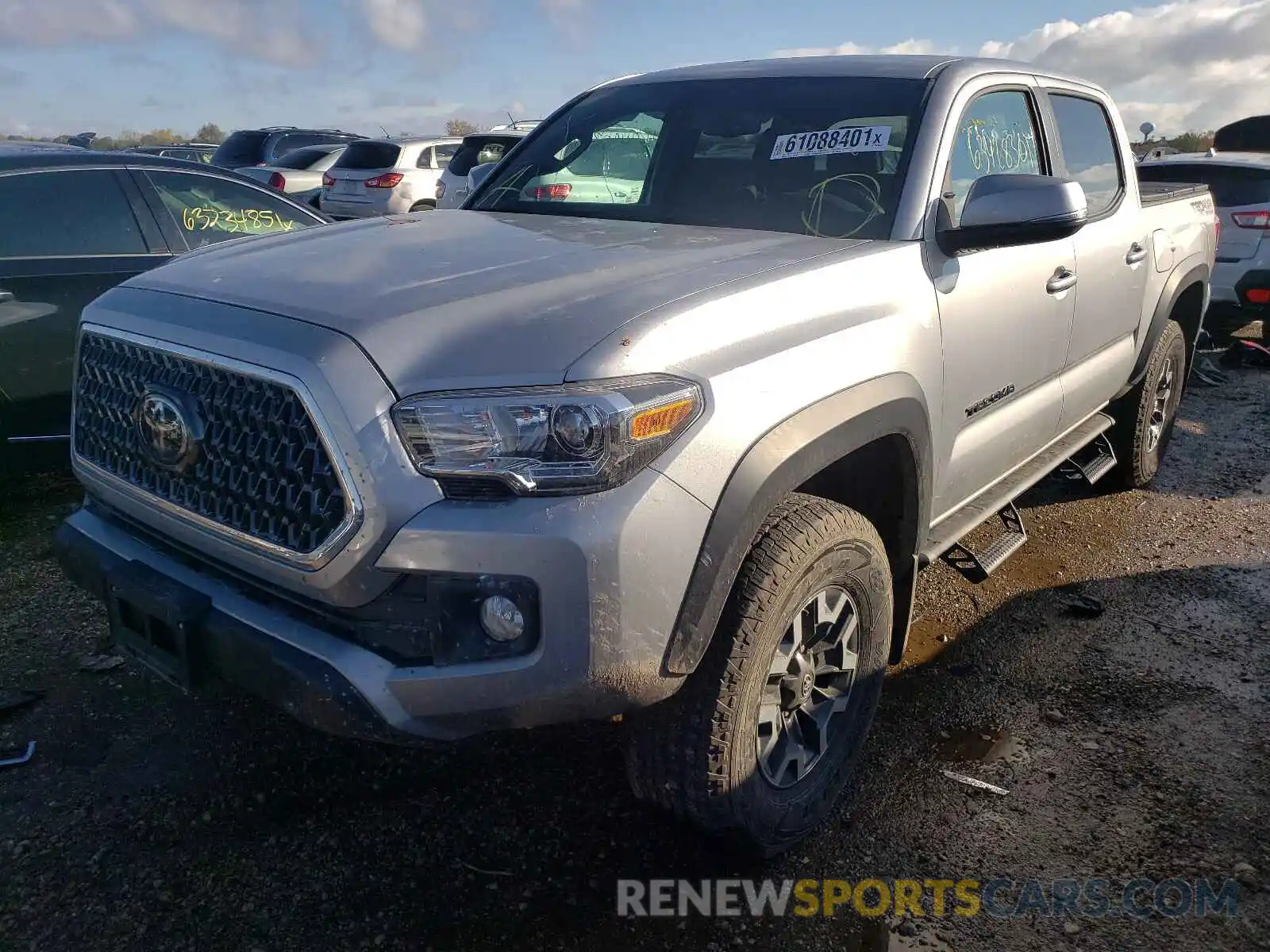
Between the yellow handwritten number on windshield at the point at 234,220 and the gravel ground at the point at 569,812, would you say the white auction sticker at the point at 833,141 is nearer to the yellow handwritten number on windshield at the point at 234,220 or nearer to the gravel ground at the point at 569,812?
the gravel ground at the point at 569,812

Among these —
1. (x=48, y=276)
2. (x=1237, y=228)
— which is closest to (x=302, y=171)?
(x=48, y=276)

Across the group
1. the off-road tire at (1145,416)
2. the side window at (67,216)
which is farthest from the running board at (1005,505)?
the side window at (67,216)

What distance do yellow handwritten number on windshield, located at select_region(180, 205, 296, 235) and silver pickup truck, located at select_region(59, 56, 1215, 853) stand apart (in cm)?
252

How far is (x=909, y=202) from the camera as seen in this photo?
2824 millimetres

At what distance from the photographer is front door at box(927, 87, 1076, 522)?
287cm

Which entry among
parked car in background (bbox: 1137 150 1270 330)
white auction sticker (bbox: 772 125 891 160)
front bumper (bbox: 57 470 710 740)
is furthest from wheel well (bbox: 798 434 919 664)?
parked car in background (bbox: 1137 150 1270 330)

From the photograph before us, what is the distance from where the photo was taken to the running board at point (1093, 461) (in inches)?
177

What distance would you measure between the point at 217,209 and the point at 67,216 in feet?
2.54

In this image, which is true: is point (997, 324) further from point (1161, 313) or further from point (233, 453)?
point (233, 453)

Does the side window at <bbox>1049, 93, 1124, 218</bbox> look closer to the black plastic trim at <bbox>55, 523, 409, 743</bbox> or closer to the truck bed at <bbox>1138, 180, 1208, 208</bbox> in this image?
the truck bed at <bbox>1138, 180, 1208, 208</bbox>

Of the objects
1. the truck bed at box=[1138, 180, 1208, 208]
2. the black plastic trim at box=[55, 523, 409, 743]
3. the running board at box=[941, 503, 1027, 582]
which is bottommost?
the running board at box=[941, 503, 1027, 582]

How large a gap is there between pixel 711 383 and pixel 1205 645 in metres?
2.71

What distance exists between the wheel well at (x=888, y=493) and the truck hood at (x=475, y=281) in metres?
0.57

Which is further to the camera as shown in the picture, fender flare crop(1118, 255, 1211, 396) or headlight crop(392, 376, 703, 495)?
fender flare crop(1118, 255, 1211, 396)
